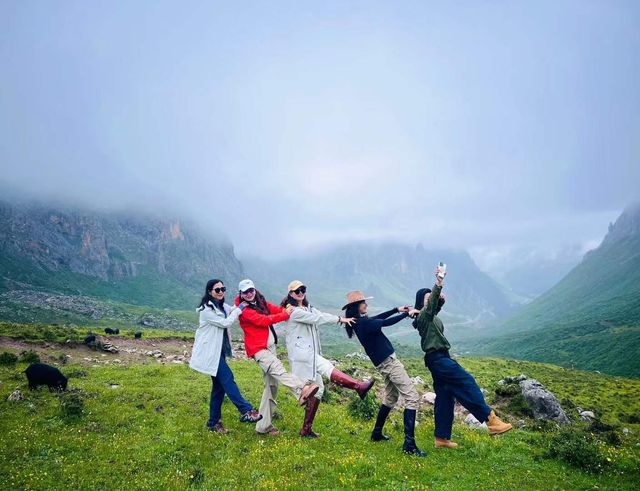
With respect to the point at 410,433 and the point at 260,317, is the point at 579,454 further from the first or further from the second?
the point at 260,317

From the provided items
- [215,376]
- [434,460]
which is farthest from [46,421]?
[434,460]

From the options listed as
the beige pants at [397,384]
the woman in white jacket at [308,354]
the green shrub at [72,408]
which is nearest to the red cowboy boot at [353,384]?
the woman in white jacket at [308,354]

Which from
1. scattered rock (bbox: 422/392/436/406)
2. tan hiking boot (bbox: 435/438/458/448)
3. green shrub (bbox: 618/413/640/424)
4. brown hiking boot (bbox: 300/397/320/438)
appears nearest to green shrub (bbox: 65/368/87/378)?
brown hiking boot (bbox: 300/397/320/438)

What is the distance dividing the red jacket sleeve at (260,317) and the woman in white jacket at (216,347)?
27 cm

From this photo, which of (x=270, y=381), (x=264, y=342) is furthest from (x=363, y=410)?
(x=264, y=342)

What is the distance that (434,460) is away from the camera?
10961 mm

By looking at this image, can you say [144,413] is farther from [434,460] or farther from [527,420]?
[527,420]

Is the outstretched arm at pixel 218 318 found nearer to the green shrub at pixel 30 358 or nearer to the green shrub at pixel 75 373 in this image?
the green shrub at pixel 75 373

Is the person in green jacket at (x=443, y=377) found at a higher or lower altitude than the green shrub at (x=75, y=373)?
higher

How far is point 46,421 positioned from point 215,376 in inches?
244

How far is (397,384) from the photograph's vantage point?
11.9 meters

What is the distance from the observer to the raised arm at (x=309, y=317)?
39.4 ft

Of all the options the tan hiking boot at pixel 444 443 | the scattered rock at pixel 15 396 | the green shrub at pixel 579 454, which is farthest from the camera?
the scattered rock at pixel 15 396

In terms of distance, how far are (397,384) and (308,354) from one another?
3.02 metres
